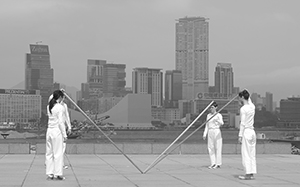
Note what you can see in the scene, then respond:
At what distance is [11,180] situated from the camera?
1445 cm

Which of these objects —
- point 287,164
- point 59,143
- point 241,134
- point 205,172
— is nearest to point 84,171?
point 59,143

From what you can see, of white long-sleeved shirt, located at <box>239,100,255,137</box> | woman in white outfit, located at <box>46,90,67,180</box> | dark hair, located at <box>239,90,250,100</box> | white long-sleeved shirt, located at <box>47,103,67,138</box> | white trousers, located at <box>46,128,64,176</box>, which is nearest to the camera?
white trousers, located at <box>46,128,64,176</box>

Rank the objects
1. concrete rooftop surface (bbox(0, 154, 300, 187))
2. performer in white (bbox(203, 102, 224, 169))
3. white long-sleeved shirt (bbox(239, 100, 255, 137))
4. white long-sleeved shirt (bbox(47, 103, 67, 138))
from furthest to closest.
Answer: performer in white (bbox(203, 102, 224, 169))
white long-sleeved shirt (bbox(239, 100, 255, 137))
white long-sleeved shirt (bbox(47, 103, 67, 138))
concrete rooftop surface (bbox(0, 154, 300, 187))

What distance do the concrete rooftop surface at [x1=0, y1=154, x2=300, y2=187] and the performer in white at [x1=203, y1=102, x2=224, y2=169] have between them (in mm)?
336

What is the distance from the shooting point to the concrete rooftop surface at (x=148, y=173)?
1414 cm

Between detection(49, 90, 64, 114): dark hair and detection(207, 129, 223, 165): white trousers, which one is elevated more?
detection(49, 90, 64, 114): dark hair

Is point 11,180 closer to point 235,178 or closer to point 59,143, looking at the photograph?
point 59,143

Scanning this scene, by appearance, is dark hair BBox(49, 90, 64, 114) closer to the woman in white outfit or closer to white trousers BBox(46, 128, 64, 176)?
the woman in white outfit

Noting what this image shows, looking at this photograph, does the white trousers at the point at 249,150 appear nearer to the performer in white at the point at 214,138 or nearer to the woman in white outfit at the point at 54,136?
the performer in white at the point at 214,138

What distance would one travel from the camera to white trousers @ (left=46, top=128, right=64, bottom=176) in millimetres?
14656

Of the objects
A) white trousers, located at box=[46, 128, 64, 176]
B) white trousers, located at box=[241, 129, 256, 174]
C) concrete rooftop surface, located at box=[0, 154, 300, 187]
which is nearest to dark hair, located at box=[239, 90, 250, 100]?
white trousers, located at box=[241, 129, 256, 174]

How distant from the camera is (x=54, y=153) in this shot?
583 inches

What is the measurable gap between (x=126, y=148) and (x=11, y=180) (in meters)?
11.4

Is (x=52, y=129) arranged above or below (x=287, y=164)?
above
